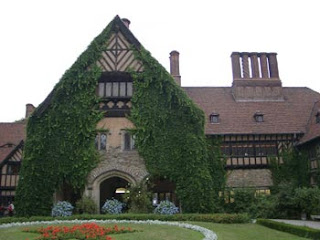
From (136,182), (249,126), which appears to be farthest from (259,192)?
(136,182)

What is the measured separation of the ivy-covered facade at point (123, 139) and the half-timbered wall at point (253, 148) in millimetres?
66

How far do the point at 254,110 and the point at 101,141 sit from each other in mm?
11613

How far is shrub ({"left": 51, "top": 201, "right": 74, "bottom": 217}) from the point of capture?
58.1 feet

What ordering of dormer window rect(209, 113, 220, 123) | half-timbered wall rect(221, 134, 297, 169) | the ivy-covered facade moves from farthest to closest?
dormer window rect(209, 113, 220, 123)
half-timbered wall rect(221, 134, 297, 169)
the ivy-covered facade

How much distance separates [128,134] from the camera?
2003cm

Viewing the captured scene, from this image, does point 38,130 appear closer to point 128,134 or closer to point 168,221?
point 128,134

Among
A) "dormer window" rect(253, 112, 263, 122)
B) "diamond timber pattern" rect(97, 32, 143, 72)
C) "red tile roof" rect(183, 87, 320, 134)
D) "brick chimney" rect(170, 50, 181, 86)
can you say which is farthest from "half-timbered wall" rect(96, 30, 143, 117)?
"dormer window" rect(253, 112, 263, 122)

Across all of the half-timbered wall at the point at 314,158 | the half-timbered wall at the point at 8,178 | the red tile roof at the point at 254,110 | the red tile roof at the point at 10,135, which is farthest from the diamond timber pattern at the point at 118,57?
the red tile roof at the point at 10,135

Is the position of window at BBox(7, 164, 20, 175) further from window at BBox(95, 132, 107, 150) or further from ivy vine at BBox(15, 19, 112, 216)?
window at BBox(95, 132, 107, 150)

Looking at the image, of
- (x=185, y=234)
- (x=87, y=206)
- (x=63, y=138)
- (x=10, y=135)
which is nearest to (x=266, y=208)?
(x=185, y=234)

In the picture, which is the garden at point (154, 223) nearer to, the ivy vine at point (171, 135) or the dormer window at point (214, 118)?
the ivy vine at point (171, 135)

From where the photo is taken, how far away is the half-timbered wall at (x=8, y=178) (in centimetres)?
2602

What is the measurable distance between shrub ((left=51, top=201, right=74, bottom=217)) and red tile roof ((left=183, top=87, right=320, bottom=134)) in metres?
9.75

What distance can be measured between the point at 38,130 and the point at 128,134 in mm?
4911
